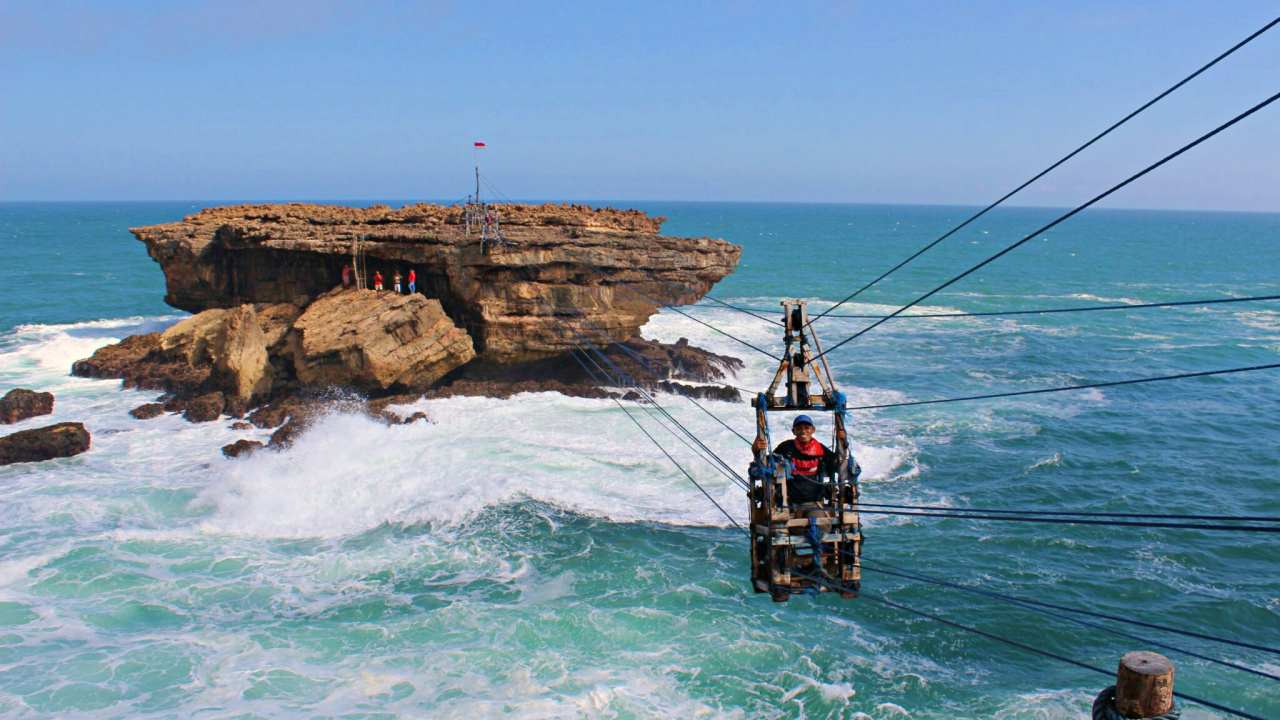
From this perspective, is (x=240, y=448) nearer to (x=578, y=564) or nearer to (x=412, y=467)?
(x=412, y=467)

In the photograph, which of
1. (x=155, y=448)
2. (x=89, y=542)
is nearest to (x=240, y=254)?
A: (x=155, y=448)

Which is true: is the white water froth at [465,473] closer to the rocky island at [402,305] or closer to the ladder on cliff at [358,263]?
the rocky island at [402,305]

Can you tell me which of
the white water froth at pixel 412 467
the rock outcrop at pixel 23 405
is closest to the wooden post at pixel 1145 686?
the white water froth at pixel 412 467

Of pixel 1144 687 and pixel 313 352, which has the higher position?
pixel 1144 687

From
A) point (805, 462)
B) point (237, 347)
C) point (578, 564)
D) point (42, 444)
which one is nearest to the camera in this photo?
point (805, 462)

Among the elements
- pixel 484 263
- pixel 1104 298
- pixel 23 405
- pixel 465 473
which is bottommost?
pixel 465 473

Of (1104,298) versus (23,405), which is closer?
(23,405)

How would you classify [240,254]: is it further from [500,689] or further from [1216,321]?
[1216,321]

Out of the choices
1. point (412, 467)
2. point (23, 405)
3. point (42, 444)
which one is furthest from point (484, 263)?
point (23, 405)

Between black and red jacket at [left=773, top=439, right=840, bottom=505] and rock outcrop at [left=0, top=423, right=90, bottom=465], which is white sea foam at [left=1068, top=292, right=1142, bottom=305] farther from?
rock outcrop at [left=0, top=423, right=90, bottom=465]
